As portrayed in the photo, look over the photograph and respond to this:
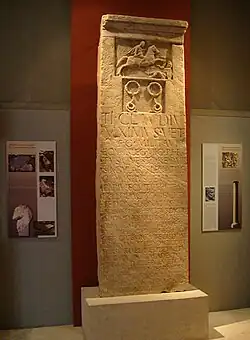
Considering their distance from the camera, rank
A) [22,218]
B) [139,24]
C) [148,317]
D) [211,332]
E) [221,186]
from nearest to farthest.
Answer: [148,317] → [139,24] → [211,332] → [22,218] → [221,186]

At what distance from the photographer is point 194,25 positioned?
4504mm

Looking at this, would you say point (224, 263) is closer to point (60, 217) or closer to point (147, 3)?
point (60, 217)

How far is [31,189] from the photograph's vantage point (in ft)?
13.5

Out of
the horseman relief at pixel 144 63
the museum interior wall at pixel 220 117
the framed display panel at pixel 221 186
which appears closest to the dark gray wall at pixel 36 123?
the horseman relief at pixel 144 63

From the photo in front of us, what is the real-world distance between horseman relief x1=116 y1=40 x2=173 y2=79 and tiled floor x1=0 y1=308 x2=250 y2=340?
2.22m

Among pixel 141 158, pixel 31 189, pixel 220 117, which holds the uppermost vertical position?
pixel 220 117

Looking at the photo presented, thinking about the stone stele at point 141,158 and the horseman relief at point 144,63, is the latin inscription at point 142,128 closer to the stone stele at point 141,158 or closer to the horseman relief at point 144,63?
the stone stele at point 141,158

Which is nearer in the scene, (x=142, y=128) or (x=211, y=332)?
(x=142, y=128)

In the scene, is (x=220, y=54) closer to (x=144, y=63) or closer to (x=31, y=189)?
(x=144, y=63)

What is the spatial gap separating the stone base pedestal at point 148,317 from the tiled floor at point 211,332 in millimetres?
317

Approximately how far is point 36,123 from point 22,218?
2.89 feet

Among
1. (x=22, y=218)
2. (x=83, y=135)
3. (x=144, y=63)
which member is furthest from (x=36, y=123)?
(x=144, y=63)

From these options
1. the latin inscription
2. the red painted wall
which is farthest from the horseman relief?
the red painted wall

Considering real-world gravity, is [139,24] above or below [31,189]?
above
